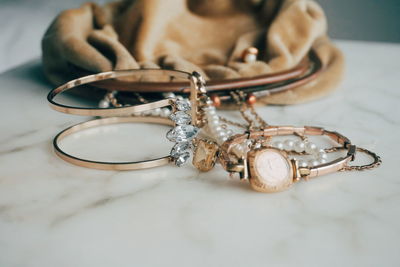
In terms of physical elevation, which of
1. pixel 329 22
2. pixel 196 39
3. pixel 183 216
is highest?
pixel 329 22

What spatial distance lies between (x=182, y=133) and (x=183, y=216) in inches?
6.7

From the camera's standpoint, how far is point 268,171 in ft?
2.12

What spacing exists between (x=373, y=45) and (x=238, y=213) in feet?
3.63

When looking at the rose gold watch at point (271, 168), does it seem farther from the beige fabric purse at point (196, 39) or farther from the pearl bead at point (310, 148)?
the beige fabric purse at point (196, 39)

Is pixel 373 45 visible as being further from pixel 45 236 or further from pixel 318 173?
pixel 45 236

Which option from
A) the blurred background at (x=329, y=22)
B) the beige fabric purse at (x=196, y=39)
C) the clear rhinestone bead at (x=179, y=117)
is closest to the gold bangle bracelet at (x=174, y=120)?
the clear rhinestone bead at (x=179, y=117)

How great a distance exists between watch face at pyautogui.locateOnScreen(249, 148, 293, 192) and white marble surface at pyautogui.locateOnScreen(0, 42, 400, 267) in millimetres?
18

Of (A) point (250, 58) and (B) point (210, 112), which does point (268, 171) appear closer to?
(B) point (210, 112)

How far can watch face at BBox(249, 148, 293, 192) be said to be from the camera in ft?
2.10

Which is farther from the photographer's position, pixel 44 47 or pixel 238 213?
pixel 44 47

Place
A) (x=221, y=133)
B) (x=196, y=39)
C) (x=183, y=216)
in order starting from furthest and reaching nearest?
(x=196, y=39), (x=221, y=133), (x=183, y=216)

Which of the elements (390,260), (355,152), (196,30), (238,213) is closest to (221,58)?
(196,30)

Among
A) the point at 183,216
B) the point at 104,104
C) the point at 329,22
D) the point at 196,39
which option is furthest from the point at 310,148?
the point at 329,22

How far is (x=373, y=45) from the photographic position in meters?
1.52
